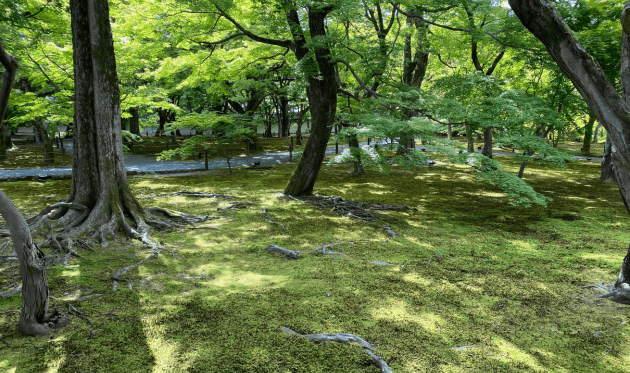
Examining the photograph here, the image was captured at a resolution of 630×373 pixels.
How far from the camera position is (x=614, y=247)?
539 centimetres

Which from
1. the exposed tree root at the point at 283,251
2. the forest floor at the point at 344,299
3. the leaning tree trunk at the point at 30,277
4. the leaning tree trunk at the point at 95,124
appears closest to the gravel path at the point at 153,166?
→ the forest floor at the point at 344,299

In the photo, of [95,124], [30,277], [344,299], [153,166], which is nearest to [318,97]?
[95,124]

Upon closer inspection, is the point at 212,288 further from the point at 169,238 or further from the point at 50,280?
the point at 169,238

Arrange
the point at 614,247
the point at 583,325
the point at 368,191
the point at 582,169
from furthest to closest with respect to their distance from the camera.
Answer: the point at 582,169 < the point at 368,191 < the point at 614,247 < the point at 583,325

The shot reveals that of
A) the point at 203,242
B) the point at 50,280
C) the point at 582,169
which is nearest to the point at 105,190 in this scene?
the point at 203,242

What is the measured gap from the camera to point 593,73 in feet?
10.4

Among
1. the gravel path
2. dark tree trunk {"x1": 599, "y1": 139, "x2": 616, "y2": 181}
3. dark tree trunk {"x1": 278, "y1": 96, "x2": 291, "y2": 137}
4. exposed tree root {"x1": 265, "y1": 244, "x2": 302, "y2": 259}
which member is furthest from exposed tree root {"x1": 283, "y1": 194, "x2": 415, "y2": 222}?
dark tree trunk {"x1": 278, "y1": 96, "x2": 291, "y2": 137}

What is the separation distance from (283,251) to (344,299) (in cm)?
164

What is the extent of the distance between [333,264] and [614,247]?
442cm

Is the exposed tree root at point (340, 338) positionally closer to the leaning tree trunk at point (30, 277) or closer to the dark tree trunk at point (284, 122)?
the leaning tree trunk at point (30, 277)

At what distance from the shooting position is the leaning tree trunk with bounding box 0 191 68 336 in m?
2.38

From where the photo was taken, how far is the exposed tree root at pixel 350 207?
731 cm

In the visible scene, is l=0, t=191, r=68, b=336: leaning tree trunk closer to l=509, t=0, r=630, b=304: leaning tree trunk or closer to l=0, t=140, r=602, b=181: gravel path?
l=509, t=0, r=630, b=304: leaning tree trunk

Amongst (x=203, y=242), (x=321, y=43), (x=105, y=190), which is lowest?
(x=203, y=242)
